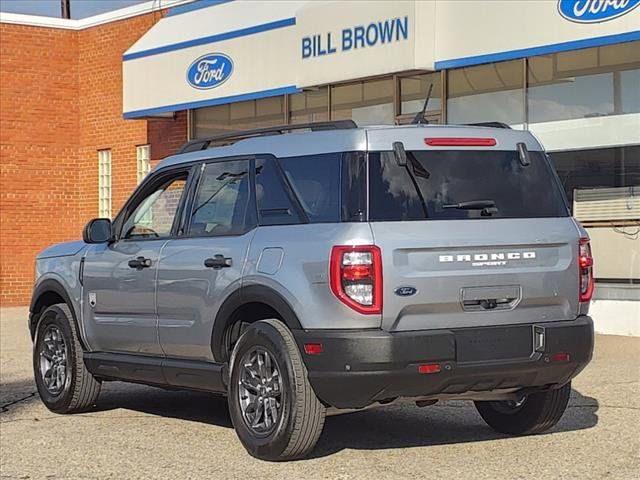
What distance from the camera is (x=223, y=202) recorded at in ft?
29.0

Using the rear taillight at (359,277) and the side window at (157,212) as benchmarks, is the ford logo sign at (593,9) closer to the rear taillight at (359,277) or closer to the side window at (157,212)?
the side window at (157,212)

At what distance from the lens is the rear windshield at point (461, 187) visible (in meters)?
7.75

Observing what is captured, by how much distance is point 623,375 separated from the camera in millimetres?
12273

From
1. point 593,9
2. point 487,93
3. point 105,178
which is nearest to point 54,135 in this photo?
point 105,178

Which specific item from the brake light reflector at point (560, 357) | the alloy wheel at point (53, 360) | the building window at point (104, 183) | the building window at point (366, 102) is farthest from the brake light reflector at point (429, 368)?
the building window at point (104, 183)

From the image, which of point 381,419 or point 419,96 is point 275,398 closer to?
point 381,419

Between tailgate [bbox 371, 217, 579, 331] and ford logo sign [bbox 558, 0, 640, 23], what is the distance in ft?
24.5

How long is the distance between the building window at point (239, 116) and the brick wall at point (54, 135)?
2.10 metres

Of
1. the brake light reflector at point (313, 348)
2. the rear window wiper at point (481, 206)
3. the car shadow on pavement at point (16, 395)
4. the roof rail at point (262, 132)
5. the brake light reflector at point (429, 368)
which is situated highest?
the roof rail at point (262, 132)

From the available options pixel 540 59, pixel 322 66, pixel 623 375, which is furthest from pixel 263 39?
pixel 623 375

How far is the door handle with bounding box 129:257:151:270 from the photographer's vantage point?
924 centimetres

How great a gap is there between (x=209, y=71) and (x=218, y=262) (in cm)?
1375

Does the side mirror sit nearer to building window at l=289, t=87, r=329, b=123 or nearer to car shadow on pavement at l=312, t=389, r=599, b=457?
car shadow on pavement at l=312, t=389, r=599, b=457


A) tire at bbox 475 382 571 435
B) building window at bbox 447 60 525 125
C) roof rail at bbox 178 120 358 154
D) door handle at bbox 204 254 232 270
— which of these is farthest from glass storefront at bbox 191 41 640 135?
door handle at bbox 204 254 232 270
